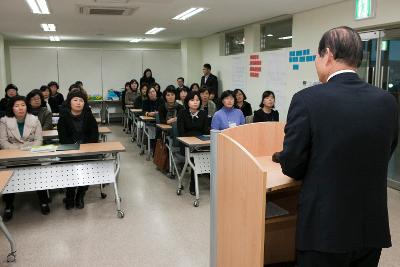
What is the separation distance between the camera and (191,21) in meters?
7.95

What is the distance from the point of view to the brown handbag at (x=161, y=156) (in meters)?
5.71

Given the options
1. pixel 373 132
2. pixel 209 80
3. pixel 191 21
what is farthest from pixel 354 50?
pixel 209 80

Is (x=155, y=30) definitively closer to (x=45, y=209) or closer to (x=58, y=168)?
(x=58, y=168)

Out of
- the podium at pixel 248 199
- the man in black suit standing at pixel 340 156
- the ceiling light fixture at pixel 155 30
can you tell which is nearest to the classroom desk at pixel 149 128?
the ceiling light fixture at pixel 155 30

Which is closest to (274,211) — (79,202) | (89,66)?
(79,202)

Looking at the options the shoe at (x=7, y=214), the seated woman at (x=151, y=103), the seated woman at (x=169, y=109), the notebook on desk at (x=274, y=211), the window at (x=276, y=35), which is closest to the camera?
the notebook on desk at (x=274, y=211)

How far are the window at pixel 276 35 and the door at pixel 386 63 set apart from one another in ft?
7.25

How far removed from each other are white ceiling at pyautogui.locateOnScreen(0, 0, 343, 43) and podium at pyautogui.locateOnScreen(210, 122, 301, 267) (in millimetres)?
4064

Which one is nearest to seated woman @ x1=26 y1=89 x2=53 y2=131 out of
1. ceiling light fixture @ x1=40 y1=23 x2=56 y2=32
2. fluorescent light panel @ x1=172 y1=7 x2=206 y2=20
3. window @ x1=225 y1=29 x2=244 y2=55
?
fluorescent light panel @ x1=172 y1=7 x2=206 y2=20

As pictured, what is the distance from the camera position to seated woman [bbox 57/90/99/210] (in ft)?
14.3

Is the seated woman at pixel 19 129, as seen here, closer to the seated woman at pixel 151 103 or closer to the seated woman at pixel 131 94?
the seated woman at pixel 151 103

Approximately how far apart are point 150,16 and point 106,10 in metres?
1.00

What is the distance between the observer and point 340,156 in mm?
1382

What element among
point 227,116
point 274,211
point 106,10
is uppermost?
point 106,10
